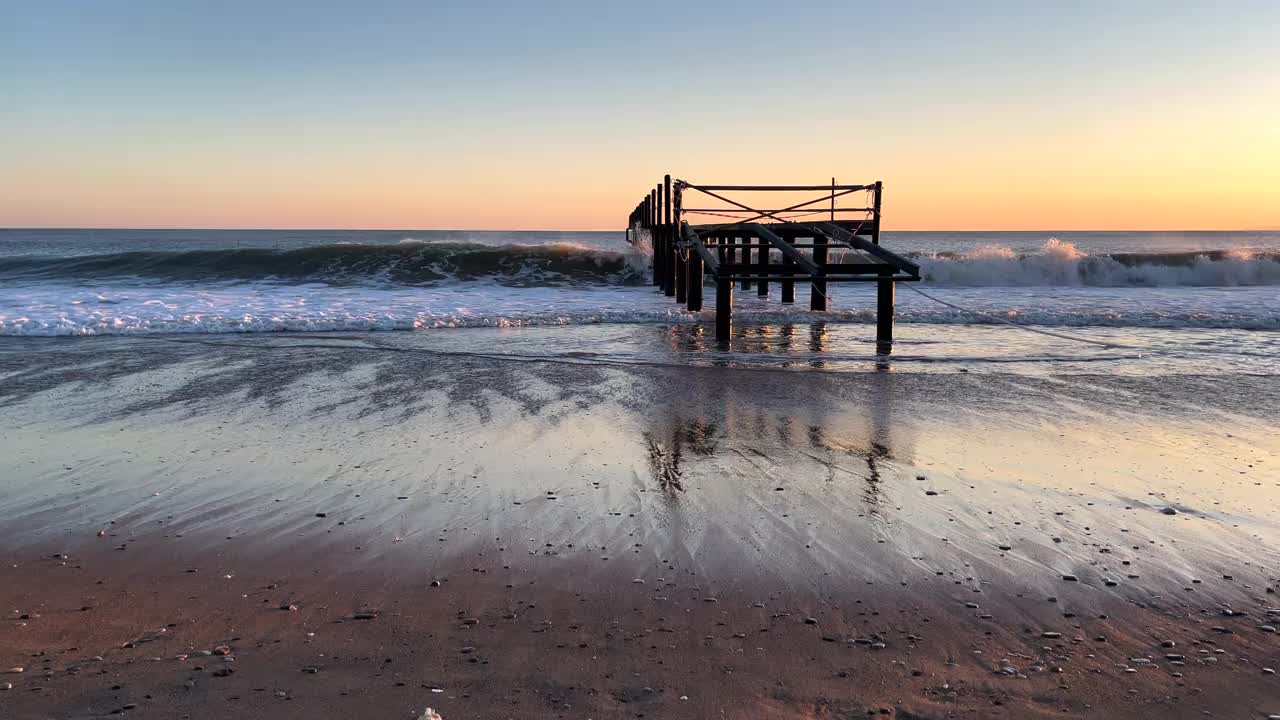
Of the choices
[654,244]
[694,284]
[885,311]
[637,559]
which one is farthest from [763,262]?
[637,559]

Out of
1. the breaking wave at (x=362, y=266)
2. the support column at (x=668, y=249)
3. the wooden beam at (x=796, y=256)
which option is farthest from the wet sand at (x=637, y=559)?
the breaking wave at (x=362, y=266)

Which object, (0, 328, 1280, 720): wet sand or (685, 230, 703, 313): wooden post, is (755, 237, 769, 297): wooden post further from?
(0, 328, 1280, 720): wet sand

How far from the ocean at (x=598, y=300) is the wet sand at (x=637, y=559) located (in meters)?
5.21

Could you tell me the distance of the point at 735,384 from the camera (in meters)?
9.62

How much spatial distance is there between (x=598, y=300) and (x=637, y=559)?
17150 mm

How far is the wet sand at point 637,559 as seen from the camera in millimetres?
3037

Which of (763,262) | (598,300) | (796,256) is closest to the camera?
(796,256)

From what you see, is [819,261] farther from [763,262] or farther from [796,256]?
[796,256]

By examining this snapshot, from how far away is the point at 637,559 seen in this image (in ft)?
13.9

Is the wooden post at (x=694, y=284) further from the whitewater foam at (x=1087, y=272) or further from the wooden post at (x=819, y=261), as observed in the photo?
the whitewater foam at (x=1087, y=272)

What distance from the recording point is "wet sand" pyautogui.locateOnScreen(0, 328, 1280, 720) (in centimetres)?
304

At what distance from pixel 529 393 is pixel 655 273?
1821cm

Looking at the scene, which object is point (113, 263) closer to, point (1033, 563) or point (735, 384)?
point (735, 384)

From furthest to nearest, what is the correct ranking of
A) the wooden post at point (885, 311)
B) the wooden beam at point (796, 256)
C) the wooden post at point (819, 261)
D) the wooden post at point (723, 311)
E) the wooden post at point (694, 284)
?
the wooden post at point (694, 284) → the wooden post at point (819, 261) → the wooden post at point (723, 311) → the wooden post at point (885, 311) → the wooden beam at point (796, 256)
